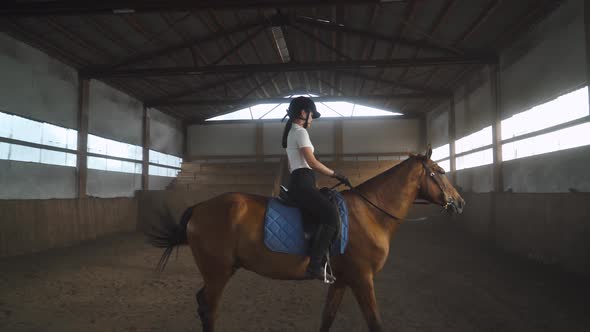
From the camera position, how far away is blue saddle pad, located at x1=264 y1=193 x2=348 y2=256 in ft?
9.15

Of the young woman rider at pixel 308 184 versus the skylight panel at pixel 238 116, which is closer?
the young woman rider at pixel 308 184

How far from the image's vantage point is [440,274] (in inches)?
225

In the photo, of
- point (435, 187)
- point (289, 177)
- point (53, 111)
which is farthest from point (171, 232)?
point (53, 111)

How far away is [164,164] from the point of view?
616 inches

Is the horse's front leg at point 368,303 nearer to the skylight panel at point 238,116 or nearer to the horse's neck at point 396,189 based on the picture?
the horse's neck at point 396,189

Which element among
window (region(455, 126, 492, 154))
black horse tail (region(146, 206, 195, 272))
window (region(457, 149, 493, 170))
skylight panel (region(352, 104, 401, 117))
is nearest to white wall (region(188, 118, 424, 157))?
skylight panel (region(352, 104, 401, 117))

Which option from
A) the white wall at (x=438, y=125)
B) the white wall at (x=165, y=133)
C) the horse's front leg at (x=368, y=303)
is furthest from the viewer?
the white wall at (x=165, y=133)

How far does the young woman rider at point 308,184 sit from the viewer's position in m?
2.71

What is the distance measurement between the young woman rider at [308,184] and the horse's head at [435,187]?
90 cm

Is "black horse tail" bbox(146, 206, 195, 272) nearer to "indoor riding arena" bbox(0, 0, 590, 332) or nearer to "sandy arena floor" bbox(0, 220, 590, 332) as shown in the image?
"indoor riding arena" bbox(0, 0, 590, 332)

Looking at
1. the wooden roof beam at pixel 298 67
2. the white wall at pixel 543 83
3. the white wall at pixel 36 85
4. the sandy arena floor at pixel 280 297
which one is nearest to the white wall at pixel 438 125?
the white wall at pixel 543 83

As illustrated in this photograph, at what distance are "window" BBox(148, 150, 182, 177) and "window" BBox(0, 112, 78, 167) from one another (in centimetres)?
481

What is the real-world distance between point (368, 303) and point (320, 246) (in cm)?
59

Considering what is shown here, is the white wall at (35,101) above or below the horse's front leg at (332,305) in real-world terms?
above
